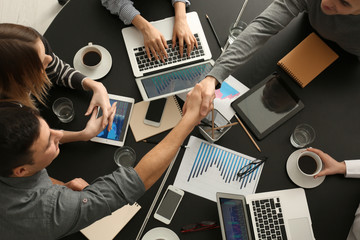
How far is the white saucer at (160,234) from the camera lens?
3.76ft

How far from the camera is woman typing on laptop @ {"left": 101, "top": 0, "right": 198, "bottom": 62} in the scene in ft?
4.36

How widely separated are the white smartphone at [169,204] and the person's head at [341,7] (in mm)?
964

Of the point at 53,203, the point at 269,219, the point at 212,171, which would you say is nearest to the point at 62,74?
the point at 53,203

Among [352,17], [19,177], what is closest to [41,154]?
[19,177]

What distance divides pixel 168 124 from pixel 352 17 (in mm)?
925

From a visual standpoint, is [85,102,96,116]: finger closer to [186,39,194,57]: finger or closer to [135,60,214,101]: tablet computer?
[135,60,214,101]: tablet computer

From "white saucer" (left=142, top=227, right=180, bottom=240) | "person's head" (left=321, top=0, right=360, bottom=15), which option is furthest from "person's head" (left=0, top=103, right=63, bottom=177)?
"person's head" (left=321, top=0, right=360, bottom=15)

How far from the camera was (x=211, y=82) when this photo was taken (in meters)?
1.24

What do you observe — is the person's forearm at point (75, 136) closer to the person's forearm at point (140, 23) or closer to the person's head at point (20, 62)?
the person's head at point (20, 62)

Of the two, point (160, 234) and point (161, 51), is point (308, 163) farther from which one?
point (161, 51)

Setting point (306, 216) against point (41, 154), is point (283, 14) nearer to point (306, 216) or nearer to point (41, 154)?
point (306, 216)

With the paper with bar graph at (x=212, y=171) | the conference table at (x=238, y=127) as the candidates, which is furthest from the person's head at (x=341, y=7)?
the paper with bar graph at (x=212, y=171)

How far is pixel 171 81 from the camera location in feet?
4.24

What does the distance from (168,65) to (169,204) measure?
628mm
